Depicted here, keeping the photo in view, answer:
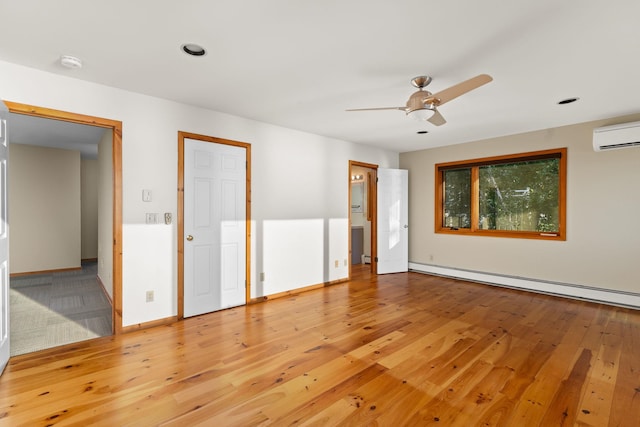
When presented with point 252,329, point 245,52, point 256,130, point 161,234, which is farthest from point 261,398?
point 256,130

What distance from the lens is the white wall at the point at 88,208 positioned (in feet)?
23.9

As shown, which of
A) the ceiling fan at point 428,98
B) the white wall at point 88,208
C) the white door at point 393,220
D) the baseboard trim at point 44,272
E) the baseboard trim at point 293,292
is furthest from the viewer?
the white wall at point 88,208

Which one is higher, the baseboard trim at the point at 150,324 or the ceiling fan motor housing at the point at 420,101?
the ceiling fan motor housing at the point at 420,101

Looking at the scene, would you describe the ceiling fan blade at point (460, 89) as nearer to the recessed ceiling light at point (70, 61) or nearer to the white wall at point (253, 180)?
the white wall at point (253, 180)

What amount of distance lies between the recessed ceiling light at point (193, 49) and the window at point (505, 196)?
4.74 m

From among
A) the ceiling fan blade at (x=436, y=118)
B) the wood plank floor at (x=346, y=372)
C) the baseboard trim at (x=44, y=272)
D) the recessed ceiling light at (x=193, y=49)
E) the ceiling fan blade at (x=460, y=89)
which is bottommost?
the wood plank floor at (x=346, y=372)

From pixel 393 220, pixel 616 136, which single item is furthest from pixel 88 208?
pixel 616 136

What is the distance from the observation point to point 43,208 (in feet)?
19.9

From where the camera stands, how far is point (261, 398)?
2.08 m

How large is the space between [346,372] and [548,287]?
393 cm

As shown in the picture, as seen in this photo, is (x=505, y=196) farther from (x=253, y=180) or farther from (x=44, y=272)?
(x=44, y=272)

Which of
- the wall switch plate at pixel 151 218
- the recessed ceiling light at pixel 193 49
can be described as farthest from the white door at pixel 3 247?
the recessed ceiling light at pixel 193 49

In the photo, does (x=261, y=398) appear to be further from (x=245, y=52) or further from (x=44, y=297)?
(x=44, y=297)

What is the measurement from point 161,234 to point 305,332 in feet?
6.20
